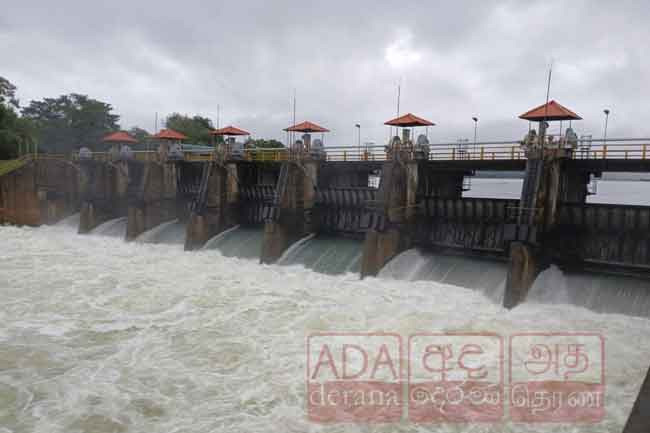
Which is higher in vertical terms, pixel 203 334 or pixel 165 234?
pixel 165 234

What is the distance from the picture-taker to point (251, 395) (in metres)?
11.3

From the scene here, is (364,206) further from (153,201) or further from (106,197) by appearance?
(106,197)

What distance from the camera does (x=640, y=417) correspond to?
6.07 metres

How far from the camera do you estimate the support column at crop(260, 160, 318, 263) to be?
2553cm

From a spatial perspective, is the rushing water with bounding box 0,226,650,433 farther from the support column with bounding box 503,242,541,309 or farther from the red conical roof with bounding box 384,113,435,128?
the red conical roof with bounding box 384,113,435,128

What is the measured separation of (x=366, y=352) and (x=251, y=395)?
376cm

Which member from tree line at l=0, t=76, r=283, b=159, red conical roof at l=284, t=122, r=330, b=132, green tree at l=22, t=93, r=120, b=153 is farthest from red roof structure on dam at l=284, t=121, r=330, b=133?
green tree at l=22, t=93, r=120, b=153

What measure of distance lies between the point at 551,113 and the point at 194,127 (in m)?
63.5

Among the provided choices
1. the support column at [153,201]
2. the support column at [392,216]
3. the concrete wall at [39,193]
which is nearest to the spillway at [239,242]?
the support column at [153,201]

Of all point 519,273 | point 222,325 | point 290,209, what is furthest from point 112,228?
point 519,273

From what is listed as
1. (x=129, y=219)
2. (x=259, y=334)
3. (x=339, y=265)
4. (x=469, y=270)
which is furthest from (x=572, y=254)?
(x=129, y=219)

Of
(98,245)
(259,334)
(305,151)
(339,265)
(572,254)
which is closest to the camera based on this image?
(259,334)

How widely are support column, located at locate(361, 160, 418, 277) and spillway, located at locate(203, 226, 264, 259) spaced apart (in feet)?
23.5

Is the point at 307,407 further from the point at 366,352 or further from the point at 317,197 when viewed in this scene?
the point at 317,197
